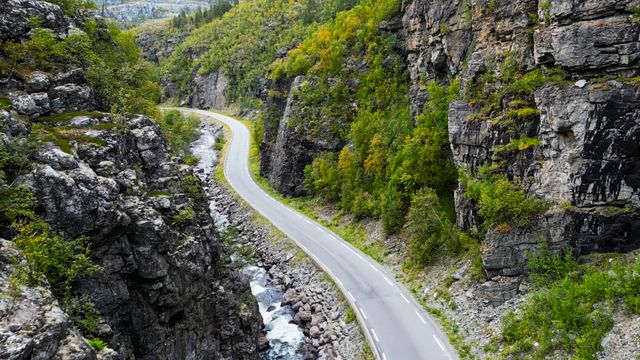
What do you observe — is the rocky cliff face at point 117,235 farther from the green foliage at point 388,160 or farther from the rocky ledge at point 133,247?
the green foliage at point 388,160

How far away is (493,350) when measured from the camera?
23312mm

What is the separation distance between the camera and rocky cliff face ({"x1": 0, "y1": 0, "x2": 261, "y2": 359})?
12641 millimetres

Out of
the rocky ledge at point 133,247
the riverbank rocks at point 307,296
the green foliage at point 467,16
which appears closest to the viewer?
the rocky ledge at point 133,247

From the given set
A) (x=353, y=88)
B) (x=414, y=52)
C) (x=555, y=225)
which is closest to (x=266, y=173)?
(x=353, y=88)

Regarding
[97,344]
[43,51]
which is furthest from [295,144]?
[97,344]

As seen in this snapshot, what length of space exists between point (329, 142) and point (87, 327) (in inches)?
1540

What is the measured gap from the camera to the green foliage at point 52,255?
13.9 m

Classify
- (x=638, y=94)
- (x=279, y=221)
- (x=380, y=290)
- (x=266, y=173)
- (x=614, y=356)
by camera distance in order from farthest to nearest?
(x=266, y=173), (x=279, y=221), (x=380, y=290), (x=638, y=94), (x=614, y=356)

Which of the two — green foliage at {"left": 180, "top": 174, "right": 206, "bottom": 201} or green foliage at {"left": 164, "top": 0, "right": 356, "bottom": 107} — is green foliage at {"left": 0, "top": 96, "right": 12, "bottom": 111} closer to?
green foliage at {"left": 180, "top": 174, "right": 206, "bottom": 201}

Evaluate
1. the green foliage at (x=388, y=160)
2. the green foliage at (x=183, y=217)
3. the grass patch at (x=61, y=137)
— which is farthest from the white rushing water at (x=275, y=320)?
the grass patch at (x=61, y=137)

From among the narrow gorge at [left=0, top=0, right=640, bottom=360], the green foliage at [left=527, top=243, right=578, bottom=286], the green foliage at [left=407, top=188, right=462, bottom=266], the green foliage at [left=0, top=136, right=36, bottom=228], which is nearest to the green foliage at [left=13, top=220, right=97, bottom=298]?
the narrow gorge at [left=0, top=0, right=640, bottom=360]

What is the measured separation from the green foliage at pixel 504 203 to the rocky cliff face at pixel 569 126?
0.57 m

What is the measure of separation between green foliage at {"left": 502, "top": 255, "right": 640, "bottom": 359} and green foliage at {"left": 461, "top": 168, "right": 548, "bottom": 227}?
3.14 metres

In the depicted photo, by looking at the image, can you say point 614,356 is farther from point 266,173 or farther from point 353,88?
point 266,173
